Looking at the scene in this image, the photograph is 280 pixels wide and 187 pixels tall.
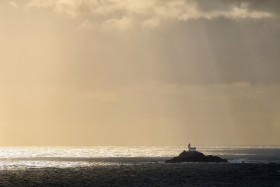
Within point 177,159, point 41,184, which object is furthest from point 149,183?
point 177,159

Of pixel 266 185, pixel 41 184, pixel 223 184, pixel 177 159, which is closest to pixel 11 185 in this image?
pixel 41 184

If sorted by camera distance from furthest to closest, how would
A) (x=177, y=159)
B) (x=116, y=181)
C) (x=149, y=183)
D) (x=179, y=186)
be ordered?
(x=177, y=159)
(x=116, y=181)
(x=149, y=183)
(x=179, y=186)

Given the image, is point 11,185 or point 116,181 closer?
point 11,185

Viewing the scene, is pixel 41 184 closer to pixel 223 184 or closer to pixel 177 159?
pixel 223 184

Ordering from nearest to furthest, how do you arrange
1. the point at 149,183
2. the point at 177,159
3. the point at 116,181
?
the point at 149,183
the point at 116,181
the point at 177,159

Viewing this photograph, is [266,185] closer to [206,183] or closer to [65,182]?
[206,183]

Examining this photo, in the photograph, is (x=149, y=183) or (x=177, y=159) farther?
(x=177, y=159)

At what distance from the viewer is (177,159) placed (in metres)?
187

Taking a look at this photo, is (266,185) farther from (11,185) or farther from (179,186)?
(11,185)

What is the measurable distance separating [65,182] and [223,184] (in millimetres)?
25497

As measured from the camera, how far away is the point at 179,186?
296 feet

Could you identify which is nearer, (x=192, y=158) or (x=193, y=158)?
(x=192, y=158)

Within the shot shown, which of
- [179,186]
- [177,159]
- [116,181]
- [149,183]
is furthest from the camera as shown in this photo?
[177,159]

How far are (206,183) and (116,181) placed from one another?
50.4 ft
